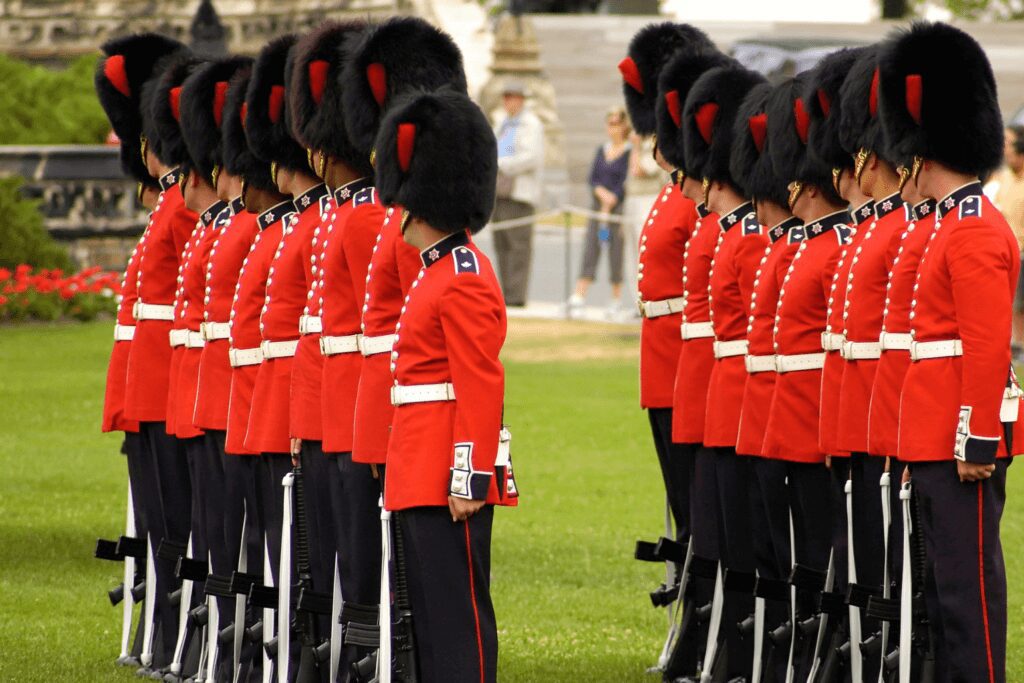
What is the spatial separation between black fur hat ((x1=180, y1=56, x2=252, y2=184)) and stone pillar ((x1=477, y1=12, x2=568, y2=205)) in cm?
1630

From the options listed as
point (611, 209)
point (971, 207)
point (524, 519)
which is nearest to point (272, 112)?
point (971, 207)

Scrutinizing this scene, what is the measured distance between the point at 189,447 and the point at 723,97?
83.6 inches

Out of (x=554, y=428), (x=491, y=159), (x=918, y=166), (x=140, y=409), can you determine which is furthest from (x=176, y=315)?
(x=554, y=428)

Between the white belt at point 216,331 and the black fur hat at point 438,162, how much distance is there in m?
1.34

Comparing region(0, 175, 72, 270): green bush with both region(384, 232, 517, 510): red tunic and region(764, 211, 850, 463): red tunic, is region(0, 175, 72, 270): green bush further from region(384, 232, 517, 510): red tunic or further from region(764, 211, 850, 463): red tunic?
region(384, 232, 517, 510): red tunic

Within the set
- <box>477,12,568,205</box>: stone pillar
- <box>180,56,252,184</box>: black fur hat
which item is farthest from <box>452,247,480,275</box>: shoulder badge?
<box>477,12,568,205</box>: stone pillar

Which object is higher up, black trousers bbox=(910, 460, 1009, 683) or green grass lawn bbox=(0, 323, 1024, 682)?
black trousers bbox=(910, 460, 1009, 683)

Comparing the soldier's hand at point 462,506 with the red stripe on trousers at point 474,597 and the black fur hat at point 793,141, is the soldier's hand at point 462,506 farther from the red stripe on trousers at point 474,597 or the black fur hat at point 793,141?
the black fur hat at point 793,141

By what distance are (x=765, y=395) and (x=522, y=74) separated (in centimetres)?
1930

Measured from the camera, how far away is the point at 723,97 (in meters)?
7.19

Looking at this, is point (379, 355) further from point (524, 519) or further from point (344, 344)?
point (524, 519)

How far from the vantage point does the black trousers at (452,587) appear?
5484 millimetres

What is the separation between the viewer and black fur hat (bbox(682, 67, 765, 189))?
7.07m

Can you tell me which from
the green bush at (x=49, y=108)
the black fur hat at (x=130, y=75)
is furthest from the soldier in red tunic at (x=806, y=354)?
the green bush at (x=49, y=108)
